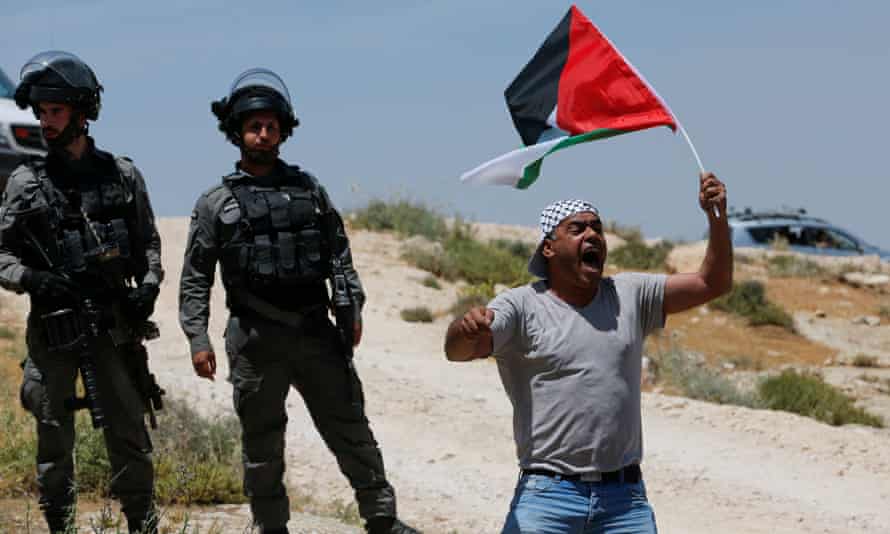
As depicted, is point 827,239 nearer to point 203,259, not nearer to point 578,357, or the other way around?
point 203,259

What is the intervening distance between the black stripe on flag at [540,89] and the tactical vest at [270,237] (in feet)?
3.17

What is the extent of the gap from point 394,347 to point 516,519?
1053 cm

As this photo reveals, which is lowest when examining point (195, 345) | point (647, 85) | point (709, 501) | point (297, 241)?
point (709, 501)

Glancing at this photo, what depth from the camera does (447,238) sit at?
2427cm

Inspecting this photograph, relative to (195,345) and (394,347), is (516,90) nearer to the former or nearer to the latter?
(195,345)

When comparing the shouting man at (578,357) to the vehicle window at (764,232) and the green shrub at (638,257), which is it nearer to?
the green shrub at (638,257)

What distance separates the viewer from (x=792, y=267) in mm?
27281

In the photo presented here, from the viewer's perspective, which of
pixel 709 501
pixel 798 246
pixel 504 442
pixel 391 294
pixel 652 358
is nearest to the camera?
pixel 709 501

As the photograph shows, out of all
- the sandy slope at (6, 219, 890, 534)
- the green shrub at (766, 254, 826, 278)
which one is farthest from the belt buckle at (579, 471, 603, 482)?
the green shrub at (766, 254, 826, 278)

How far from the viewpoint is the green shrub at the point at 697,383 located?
Answer: 45.7ft

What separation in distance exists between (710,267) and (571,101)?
1176mm

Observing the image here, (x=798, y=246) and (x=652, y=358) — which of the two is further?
(x=798, y=246)

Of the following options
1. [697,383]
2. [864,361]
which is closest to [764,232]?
[864,361]

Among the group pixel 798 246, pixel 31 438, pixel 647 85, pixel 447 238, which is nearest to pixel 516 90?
pixel 647 85
